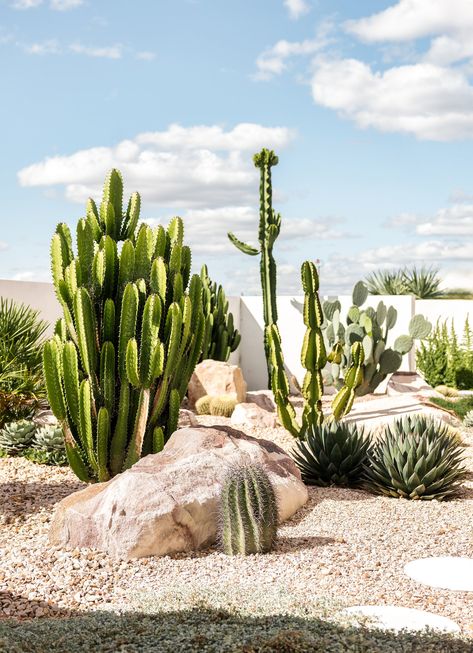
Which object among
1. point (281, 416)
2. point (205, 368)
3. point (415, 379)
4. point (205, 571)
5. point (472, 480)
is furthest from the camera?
point (415, 379)

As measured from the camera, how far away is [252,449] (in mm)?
5695

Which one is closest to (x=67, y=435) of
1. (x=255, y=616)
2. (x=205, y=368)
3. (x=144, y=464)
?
(x=144, y=464)

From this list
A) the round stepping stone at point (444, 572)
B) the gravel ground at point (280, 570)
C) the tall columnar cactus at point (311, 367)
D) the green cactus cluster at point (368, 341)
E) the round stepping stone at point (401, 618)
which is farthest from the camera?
the green cactus cluster at point (368, 341)

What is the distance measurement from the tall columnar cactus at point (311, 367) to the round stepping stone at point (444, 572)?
3324 millimetres

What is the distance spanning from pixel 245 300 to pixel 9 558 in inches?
457

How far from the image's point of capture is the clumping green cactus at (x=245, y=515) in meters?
4.47

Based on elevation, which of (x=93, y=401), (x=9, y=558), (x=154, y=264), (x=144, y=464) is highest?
(x=154, y=264)

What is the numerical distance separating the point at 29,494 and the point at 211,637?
3.66 m

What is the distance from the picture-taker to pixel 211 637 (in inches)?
113

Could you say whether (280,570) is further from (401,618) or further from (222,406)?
(222,406)

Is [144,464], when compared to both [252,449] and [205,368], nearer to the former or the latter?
[252,449]

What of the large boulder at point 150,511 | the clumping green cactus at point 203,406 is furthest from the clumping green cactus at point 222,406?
the large boulder at point 150,511

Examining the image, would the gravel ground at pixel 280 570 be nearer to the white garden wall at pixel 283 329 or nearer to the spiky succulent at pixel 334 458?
the spiky succulent at pixel 334 458

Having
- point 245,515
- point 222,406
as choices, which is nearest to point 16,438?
point 222,406
